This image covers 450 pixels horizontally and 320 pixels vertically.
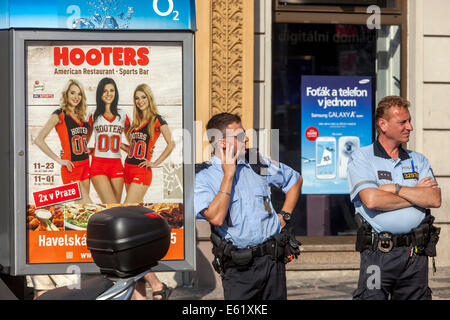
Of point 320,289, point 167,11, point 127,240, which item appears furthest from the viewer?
point 320,289

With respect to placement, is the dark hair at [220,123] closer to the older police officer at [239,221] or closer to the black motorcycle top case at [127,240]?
the older police officer at [239,221]

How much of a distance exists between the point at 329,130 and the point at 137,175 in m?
4.46

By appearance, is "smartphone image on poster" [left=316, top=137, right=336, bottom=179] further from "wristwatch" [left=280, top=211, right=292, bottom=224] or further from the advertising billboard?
"wristwatch" [left=280, top=211, right=292, bottom=224]

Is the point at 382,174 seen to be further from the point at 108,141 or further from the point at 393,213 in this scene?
the point at 108,141

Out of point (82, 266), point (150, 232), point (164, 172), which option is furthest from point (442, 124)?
point (150, 232)

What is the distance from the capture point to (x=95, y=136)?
5328 millimetres

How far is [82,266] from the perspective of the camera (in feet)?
17.3

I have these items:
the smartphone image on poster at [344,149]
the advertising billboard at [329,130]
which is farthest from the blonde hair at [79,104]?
the smartphone image on poster at [344,149]

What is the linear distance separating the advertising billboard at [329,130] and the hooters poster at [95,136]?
414 cm

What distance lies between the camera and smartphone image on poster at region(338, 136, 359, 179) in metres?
9.29

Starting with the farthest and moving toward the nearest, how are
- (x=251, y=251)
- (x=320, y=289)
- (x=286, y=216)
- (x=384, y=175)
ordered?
1. (x=320, y=289)
2. (x=384, y=175)
3. (x=286, y=216)
4. (x=251, y=251)

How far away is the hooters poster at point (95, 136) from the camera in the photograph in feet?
17.4

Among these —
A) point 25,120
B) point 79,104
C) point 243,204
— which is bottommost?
point 243,204

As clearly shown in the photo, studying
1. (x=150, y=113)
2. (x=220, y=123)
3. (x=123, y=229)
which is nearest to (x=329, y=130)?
(x=150, y=113)
